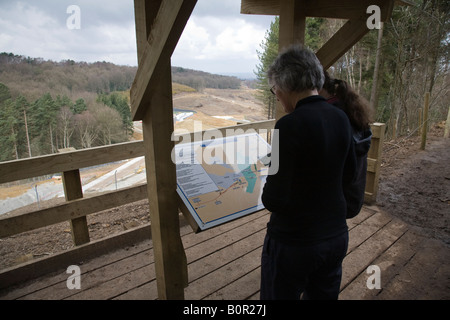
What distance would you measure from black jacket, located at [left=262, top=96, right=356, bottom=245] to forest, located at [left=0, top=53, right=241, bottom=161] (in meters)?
26.9

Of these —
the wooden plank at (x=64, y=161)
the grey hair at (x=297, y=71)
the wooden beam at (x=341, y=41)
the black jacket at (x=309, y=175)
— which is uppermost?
the wooden beam at (x=341, y=41)

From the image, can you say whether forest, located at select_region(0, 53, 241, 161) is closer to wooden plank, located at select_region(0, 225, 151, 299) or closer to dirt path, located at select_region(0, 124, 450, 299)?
dirt path, located at select_region(0, 124, 450, 299)

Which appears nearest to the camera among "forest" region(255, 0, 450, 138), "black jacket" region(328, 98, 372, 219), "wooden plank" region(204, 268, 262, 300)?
"black jacket" region(328, 98, 372, 219)

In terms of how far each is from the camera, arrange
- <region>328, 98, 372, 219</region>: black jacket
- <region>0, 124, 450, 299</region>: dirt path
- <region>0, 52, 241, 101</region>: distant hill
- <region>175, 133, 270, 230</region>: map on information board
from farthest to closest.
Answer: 1. <region>0, 52, 241, 101</region>: distant hill
2. <region>0, 124, 450, 299</region>: dirt path
3. <region>175, 133, 270, 230</region>: map on information board
4. <region>328, 98, 372, 219</region>: black jacket

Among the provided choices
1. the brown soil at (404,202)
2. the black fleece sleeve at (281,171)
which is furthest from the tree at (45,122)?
the black fleece sleeve at (281,171)

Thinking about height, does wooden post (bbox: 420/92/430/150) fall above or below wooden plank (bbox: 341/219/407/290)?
above

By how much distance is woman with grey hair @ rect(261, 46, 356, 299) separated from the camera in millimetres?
1084

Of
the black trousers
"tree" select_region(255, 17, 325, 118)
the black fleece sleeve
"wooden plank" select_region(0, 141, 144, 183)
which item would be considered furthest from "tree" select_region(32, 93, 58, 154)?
the black fleece sleeve

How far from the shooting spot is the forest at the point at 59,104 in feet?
89.8

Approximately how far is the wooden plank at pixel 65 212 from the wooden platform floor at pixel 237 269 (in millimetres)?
455

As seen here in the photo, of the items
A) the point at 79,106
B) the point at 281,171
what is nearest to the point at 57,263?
the point at 281,171
